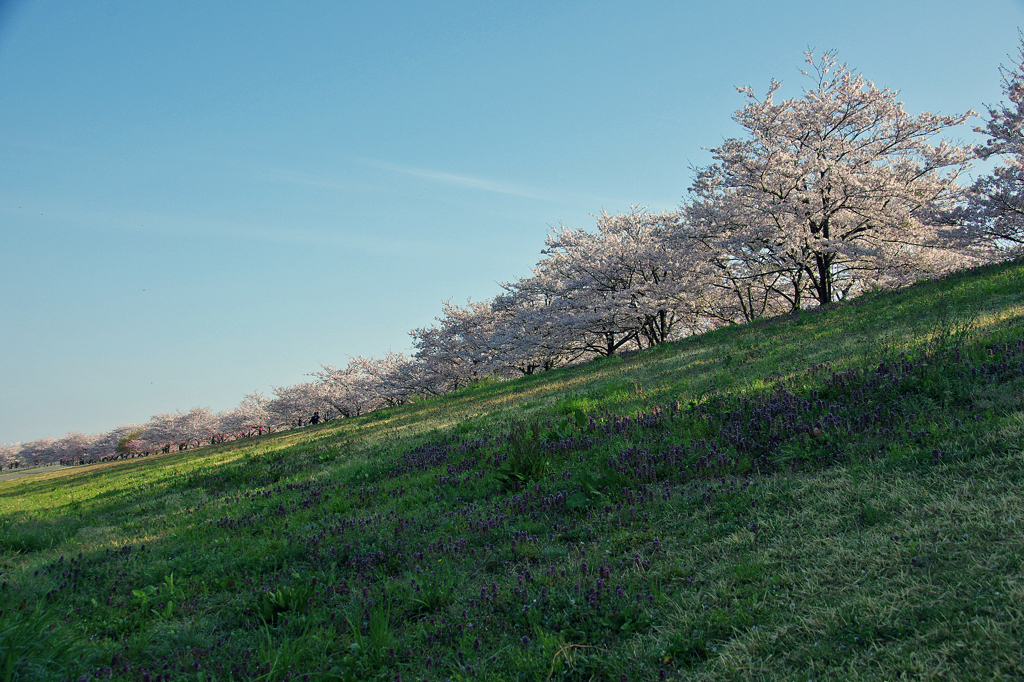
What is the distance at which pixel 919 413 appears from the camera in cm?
525

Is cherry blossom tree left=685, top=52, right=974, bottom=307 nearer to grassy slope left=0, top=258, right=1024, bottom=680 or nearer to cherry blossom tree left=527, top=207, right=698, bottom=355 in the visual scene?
Result: cherry blossom tree left=527, top=207, right=698, bottom=355

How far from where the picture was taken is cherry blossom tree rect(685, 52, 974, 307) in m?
21.9

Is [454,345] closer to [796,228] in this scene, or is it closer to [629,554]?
[796,228]

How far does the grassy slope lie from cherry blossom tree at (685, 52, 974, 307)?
1556cm

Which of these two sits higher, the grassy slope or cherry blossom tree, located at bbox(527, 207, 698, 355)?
cherry blossom tree, located at bbox(527, 207, 698, 355)

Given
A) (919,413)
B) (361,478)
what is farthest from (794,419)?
(361,478)

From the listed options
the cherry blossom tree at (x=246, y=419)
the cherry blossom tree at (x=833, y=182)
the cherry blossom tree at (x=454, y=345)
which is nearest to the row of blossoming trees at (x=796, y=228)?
the cherry blossom tree at (x=833, y=182)

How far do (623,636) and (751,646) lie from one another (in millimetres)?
724

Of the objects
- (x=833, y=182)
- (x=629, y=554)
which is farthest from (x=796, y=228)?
(x=629, y=554)

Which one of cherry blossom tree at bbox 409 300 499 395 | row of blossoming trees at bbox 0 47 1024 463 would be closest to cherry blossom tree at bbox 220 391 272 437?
cherry blossom tree at bbox 409 300 499 395

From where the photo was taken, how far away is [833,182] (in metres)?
21.8

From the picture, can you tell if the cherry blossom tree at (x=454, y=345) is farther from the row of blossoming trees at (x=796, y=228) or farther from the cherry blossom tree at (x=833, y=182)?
the cherry blossom tree at (x=833, y=182)

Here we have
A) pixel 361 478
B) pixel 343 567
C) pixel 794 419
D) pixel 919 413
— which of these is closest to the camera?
pixel 343 567

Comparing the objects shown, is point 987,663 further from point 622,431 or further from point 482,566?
point 622,431
